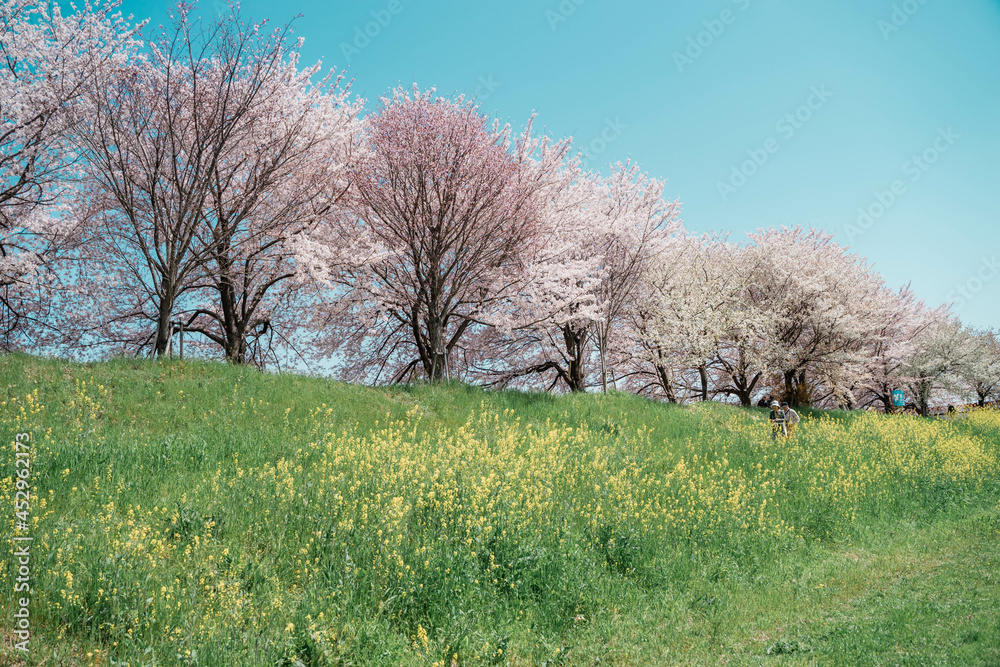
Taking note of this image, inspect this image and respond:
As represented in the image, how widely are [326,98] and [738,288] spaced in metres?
21.2

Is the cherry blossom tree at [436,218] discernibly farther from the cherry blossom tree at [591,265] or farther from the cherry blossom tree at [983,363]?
the cherry blossom tree at [983,363]

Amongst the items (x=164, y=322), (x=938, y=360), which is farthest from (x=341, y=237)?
(x=938, y=360)

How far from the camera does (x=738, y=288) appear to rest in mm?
27984

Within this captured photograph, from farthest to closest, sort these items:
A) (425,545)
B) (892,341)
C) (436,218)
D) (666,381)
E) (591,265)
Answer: (892,341), (666,381), (591,265), (436,218), (425,545)

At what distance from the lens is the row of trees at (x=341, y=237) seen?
45.0 ft

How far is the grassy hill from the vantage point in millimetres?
4805

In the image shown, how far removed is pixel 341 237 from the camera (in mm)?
18891

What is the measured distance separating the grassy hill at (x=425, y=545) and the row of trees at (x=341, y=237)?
582 cm

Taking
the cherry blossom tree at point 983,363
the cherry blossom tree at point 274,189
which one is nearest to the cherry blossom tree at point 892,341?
the cherry blossom tree at point 983,363

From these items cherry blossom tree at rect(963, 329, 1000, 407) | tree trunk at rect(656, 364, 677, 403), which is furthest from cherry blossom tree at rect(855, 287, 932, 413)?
tree trunk at rect(656, 364, 677, 403)

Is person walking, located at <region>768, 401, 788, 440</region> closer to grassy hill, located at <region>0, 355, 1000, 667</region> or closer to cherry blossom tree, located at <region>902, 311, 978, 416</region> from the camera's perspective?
grassy hill, located at <region>0, 355, 1000, 667</region>

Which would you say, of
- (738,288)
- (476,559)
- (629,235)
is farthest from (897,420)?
(476,559)

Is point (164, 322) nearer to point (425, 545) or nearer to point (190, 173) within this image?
point (190, 173)

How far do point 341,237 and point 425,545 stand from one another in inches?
582
